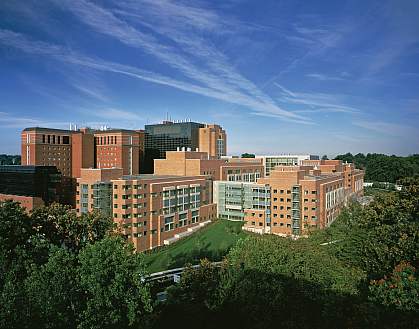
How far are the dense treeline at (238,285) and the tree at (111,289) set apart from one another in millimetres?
62

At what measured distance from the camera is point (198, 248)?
4772cm

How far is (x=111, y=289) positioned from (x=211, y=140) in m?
83.6

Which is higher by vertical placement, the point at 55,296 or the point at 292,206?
the point at 292,206

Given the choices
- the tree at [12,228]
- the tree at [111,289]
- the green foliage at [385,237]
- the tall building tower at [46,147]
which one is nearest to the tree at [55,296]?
the tree at [111,289]

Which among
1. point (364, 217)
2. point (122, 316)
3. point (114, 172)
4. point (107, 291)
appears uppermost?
point (114, 172)

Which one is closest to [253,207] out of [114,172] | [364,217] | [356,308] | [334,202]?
[334,202]

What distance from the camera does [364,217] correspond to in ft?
105

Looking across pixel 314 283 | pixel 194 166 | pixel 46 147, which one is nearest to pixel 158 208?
pixel 194 166

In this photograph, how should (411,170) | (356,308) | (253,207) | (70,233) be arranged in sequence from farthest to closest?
(411,170) < (253,207) < (70,233) < (356,308)

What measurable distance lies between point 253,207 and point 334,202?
51.4 feet

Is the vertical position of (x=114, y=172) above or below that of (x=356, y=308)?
above

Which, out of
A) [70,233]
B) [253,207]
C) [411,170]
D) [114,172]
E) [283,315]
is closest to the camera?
[283,315]

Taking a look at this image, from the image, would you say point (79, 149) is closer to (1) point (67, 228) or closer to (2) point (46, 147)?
(2) point (46, 147)

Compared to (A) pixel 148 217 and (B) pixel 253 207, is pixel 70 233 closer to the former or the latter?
(A) pixel 148 217
